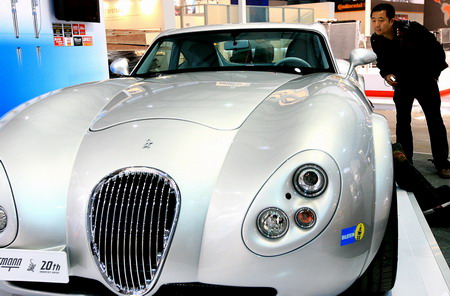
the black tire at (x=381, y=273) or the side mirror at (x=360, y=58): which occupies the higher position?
the side mirror at (x=360, y=58)

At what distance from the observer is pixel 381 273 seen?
1.73 m

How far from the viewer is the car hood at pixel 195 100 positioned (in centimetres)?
191

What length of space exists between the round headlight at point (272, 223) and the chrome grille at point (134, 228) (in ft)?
0.89

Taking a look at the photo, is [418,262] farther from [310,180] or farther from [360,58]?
[360,58]

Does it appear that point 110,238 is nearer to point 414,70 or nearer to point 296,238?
point 296,238

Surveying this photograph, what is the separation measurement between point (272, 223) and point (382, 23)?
3255mm

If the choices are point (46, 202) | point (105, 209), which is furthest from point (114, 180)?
point (46, 202)

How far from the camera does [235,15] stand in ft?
37.0

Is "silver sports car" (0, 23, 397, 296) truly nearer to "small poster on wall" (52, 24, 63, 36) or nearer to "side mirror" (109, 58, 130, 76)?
"side mirror" (109, 58, 130, 76)

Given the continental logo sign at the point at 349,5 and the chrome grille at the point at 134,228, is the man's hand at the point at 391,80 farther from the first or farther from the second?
the continental logo sign at the point at 349,5

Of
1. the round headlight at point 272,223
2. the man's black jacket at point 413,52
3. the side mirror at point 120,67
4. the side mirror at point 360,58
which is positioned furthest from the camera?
the man's black jacket at point 413,52

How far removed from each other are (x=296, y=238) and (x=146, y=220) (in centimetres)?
47

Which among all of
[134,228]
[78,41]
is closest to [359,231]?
[134,228]

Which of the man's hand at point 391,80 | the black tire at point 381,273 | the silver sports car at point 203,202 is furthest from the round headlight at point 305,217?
the man's hand at point 391,80
